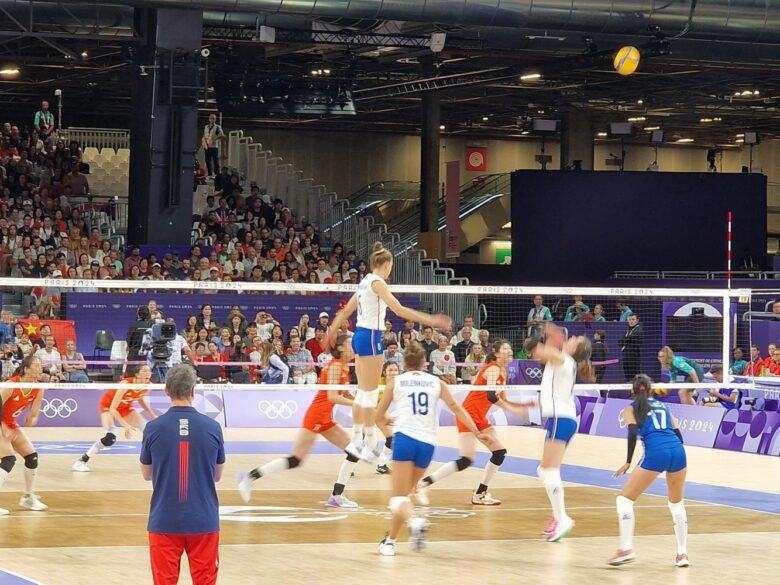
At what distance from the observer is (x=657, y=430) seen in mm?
10812

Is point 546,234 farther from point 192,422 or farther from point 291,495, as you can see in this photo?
point 192,422

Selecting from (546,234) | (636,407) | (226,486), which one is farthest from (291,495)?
(546,234)

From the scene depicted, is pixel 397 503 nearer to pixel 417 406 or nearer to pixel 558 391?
pixel 417 406

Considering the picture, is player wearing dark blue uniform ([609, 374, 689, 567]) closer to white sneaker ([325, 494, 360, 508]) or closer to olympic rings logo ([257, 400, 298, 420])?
white sneaker ([325, 494, 360, 508])

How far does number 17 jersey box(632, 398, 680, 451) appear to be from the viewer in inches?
424

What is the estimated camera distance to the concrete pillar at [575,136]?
46.4 metres

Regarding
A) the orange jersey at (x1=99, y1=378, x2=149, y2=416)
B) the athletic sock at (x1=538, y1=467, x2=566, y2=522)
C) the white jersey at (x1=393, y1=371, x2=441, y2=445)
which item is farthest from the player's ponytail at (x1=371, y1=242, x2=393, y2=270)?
the orange jersey at (x1=99, y1=378, x2=149, y2=416)

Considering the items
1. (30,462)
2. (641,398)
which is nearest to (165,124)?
(30,462)

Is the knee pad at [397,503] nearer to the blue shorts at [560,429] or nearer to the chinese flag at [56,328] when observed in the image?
the blue shorts at [560,429]

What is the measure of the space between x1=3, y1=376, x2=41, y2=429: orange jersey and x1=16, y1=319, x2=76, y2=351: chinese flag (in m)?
7.98

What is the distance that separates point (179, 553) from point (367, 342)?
215 inches

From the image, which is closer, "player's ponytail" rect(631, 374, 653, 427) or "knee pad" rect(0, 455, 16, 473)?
"player's ponytail" rect(631, 374, 653, 427)

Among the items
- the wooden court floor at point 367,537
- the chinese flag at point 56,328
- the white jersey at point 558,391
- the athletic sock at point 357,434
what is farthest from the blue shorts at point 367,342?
the chinese flag at point 56,328

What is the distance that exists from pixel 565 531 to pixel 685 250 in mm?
30024
